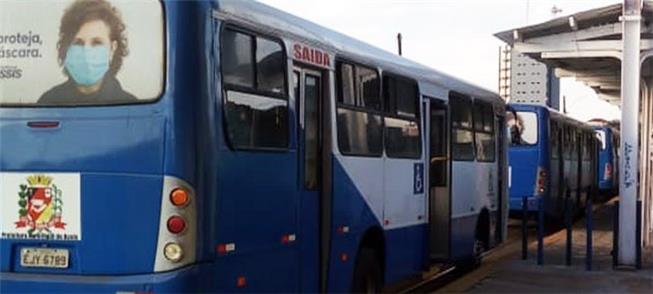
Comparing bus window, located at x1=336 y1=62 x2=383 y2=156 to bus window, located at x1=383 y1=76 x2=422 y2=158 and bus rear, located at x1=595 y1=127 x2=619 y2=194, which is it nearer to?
bus window, located at x1=383 y1=76 x2=422 y2=158

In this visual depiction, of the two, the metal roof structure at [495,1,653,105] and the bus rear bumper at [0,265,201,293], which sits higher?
the metal roof structure at [495,1,653,105]

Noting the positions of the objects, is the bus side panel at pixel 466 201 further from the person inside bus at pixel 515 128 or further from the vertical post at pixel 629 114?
the person inside bus at pixel 515 128

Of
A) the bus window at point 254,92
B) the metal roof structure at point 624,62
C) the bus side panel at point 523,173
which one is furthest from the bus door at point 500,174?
the bus window at point 254,92

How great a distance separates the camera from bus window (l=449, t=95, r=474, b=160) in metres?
12.3

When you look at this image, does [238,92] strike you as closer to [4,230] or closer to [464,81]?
[4,230]

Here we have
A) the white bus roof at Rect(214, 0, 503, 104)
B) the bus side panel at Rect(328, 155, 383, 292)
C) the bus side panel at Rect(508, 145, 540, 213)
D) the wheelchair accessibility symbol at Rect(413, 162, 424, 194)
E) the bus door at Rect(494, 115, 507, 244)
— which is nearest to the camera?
the white bus roof at Rect(214, 0, 503, 104)

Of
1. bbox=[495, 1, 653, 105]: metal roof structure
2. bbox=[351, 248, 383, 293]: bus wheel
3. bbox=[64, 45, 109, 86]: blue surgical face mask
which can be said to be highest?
bbox=[495, 1, 653, 105]: metal roof structure

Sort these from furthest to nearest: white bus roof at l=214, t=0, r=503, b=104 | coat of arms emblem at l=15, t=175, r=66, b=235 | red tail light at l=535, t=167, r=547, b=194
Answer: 1. red tail light at l=535, t=167, r=547, b=194
2. white bus roof at l=214, t=0, r=503, b=104
3. coat of arms emblem at l=15, t=175, r=66, b=235

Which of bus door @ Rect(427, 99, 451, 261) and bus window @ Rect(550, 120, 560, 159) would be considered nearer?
bus door @ Rect(427, 99, 451, 261)

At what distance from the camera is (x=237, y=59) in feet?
21.5

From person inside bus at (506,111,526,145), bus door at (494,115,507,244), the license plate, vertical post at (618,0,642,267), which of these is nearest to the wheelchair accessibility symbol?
vertical post at (618,0,642,267)

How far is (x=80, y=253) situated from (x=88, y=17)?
153cm

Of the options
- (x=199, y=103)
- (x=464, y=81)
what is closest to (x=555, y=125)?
(x=464, y=81)

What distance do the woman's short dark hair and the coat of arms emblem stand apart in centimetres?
81
